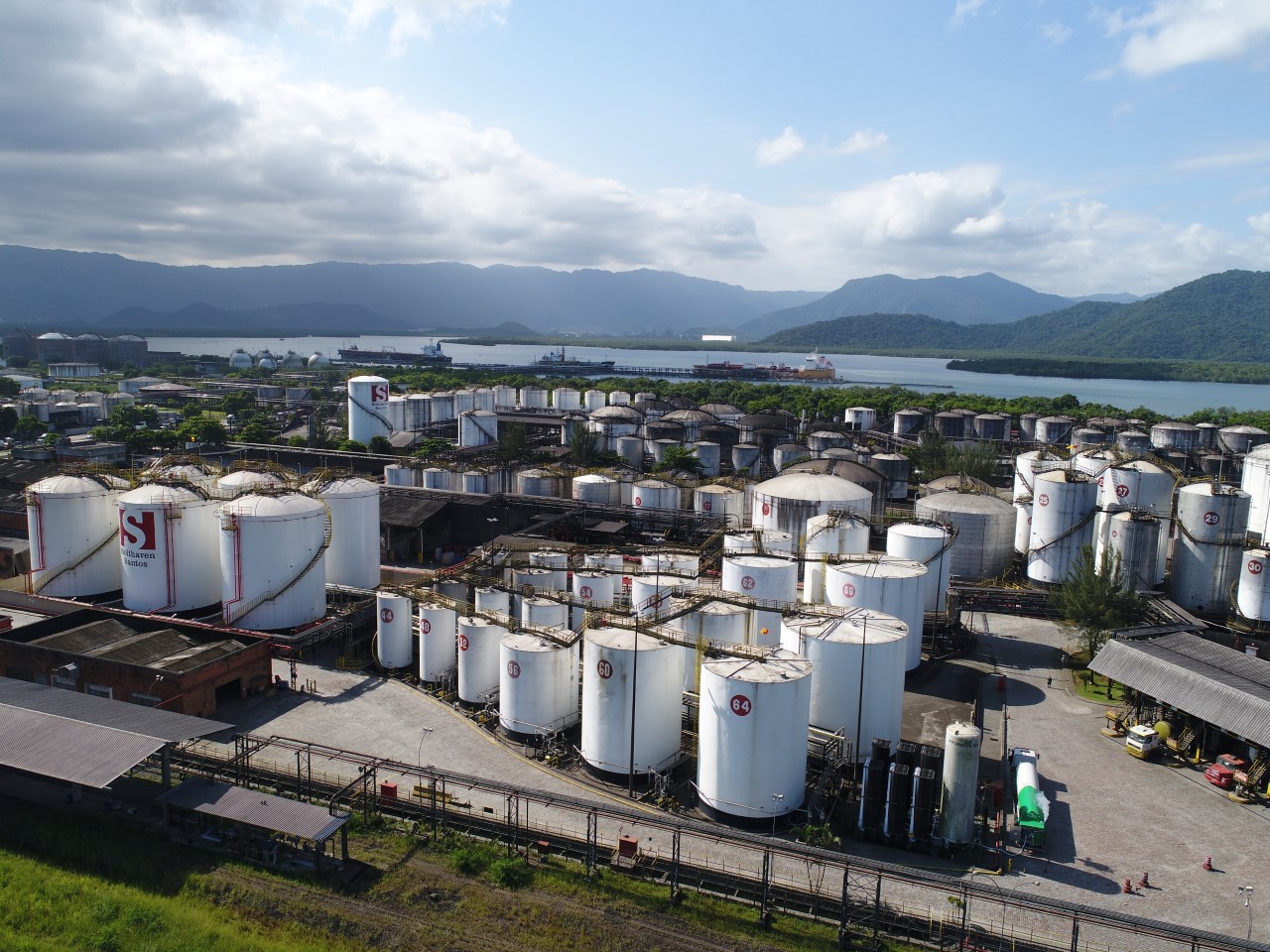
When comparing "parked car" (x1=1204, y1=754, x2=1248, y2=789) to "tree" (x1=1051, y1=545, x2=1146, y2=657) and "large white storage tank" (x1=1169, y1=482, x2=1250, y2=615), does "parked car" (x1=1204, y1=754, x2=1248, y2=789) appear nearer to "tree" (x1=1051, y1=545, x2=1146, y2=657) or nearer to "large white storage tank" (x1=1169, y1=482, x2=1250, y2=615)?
"tree" (x1=1051, y1=545, x2=1146, y2=657)

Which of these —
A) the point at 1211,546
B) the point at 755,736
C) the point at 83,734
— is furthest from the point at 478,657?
the point at 1211,546

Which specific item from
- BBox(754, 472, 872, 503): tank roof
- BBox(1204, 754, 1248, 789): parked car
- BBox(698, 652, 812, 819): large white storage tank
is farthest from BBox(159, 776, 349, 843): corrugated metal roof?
BBox(754, 472, 872, 503): tank roof

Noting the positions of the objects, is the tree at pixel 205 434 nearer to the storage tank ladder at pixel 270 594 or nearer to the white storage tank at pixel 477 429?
the white storage tank at pixel 477 429

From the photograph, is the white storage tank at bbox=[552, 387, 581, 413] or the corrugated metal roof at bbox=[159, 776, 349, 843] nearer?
the corrugated metal roof at bbox=[159, 776, 349, 843]

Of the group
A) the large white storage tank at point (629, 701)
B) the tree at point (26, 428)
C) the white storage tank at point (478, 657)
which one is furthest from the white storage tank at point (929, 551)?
the tree at point (26, 428)

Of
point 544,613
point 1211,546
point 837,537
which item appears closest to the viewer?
point 544,613

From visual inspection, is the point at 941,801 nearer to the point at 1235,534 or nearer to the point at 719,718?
the point at 719,718

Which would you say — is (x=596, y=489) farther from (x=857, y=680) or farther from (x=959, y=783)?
(x=959, y=783)
